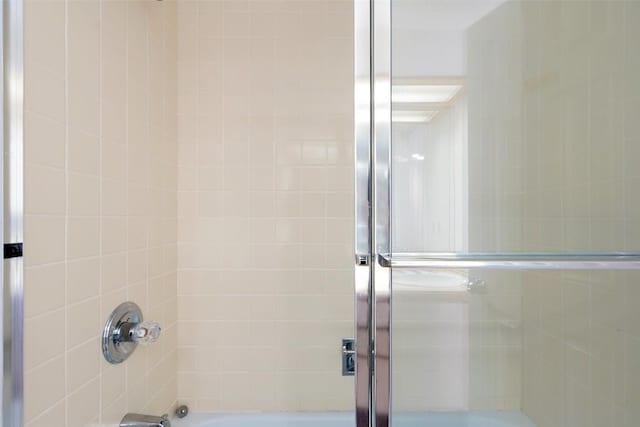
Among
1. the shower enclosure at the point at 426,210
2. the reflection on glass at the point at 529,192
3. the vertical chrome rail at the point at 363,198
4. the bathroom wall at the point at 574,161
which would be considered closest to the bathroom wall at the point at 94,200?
the shower enclosure at the point at 426,210

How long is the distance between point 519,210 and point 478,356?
1.29ft

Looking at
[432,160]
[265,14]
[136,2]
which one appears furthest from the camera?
Result: [265,14]

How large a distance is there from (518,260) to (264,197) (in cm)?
93

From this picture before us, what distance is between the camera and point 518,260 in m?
0.67

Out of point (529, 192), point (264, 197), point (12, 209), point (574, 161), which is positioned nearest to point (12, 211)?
point (12, 209)

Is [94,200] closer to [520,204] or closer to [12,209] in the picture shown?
[12,209]

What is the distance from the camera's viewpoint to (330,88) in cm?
126

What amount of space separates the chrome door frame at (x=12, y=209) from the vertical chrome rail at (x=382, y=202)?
70 cm

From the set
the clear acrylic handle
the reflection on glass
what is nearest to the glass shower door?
the reflection on glass

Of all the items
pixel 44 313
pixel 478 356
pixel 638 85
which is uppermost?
pixel 638 85

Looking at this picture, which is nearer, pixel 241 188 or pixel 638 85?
pixel 638 85

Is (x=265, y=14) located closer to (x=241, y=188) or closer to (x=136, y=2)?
(x=136, y=2)

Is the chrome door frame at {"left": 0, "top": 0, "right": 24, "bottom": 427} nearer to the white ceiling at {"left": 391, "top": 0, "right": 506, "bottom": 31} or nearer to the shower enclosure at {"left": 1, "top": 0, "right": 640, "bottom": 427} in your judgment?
the shower enclosure at {"left": 1, "top": 0, "right": 640, "bottom": 427}

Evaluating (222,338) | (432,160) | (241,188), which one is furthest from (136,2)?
(222,338)
